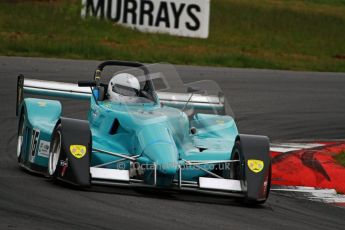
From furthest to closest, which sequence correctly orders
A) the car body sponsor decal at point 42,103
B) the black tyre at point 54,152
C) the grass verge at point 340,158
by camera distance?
the grass verge at point 340,158 < the car body sponsor decal at point 42,103 < the black tyre at point 54,152

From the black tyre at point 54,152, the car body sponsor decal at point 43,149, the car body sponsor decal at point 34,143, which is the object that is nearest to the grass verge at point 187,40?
the car body sponsor decal at point 34,143

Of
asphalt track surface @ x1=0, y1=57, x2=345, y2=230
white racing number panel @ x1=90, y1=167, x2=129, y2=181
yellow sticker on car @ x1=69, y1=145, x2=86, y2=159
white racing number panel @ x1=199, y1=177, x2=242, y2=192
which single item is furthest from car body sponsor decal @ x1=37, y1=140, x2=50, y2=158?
white racing number panel @ x1=199, y1=177, x2=242, y2=192

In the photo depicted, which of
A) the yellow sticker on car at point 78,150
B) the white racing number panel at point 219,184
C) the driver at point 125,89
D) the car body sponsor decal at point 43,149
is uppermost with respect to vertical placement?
the driver at point 125,89

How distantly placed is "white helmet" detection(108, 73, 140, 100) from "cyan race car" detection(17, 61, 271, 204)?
1cm

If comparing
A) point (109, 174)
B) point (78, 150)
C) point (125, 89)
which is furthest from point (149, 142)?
point (125, 89)

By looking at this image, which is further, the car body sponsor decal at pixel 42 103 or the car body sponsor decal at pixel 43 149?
the car body sponsor decal at pixel 42 103

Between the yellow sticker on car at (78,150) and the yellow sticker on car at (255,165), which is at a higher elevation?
the yellow sticker on car at (78,150)

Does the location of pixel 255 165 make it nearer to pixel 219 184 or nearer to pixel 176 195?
pixel 219 184

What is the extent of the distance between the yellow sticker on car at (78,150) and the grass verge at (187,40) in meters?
10.6

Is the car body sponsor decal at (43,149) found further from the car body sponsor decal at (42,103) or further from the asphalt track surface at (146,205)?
the car body sponsor decal at (42,103)

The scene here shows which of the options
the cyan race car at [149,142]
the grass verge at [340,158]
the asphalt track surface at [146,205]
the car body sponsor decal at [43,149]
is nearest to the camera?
the asphalt track surface at [146,205]

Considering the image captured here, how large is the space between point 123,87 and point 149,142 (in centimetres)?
133

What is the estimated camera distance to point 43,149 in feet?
36.4

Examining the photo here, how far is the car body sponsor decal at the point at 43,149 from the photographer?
11.0 meters
